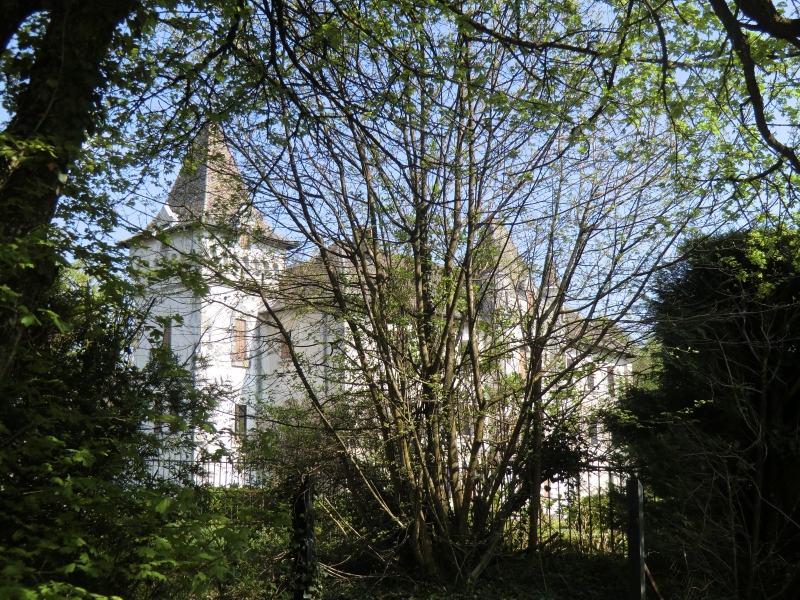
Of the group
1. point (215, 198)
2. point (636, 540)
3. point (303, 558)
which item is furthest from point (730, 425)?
point (215, 198)

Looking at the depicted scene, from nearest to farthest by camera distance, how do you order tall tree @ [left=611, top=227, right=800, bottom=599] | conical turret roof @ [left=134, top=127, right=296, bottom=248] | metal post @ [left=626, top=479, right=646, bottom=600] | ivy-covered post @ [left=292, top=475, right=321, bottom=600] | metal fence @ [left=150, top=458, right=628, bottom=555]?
metal post @ [left=626, top=479, right=646, bottom=600] → ivy-covered post @ [left=292, top=475, right=321, bottom=600] → conical turret roof @ [left=134, top=127, right=296, bottom=248] → tall tree @ [left=611, top=227, right=800, bottom=599] → metal fence @ [left=150, top=458, right=628, bottom=555]

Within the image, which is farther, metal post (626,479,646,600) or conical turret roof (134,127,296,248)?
conical turret roof (134,127,296,248)

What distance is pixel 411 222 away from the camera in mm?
8117

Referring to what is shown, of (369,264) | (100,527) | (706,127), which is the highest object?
(706,127)

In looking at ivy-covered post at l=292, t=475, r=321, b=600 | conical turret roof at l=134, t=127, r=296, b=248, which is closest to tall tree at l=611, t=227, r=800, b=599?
ivy-covered post at l=292, t=475, r=321, b=600

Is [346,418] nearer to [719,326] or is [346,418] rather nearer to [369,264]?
[369,264]

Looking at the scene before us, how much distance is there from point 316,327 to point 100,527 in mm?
4313

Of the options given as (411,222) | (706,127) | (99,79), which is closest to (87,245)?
(99,79)

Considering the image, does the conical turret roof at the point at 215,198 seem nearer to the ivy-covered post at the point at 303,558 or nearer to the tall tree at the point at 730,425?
the ivy-covered post at the point at 303,558

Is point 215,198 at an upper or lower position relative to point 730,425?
upper

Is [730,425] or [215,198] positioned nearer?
[215,198]

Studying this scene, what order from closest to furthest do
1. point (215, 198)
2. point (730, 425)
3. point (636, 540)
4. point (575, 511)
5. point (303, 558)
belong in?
1. point (636, 540)
2. point (303, 558)
3. point (215, 198)
4. point (730, 425)
5. point (575, 511)

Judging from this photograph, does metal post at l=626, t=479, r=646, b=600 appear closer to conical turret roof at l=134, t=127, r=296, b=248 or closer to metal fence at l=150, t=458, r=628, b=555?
metal fence at l=150, t=458, r=628, b=555

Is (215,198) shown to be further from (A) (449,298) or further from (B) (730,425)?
(B) (730,425)
